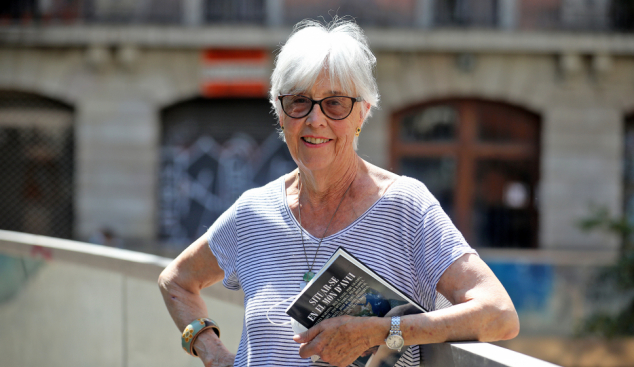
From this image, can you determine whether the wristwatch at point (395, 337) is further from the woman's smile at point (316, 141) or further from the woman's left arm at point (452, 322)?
the woman's smile at point (316, 141)

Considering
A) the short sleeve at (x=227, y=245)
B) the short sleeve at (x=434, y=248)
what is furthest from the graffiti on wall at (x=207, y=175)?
the short sleeve at (x=434, y=248)

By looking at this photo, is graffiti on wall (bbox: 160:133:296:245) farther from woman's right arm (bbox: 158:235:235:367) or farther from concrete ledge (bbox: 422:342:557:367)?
concrete ledge (bbox: 422:342:557:367)

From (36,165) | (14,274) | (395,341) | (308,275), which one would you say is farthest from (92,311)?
(36,165)

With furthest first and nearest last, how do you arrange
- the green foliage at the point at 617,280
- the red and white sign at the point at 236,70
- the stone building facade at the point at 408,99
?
the red and white sign at the point at 236,70 → the stone building facade at the point at 408,99 → the green foliage at the point at 617,280

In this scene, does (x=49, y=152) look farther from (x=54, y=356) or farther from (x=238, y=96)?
(x=54, y=356)

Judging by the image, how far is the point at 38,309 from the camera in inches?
151

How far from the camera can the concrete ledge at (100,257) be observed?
307 centimetres

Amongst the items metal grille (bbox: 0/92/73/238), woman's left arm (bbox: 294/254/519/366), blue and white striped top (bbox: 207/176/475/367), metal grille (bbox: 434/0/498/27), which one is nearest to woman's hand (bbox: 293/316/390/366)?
woman's left arm (bbox: 294/254/519/366)

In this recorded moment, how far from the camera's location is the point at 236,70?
12.2m

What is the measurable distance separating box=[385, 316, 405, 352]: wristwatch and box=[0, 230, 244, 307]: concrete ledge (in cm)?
141

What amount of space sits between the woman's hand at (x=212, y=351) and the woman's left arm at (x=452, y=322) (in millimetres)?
572

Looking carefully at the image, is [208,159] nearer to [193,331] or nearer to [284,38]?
[284,38]

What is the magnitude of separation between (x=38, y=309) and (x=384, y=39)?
30.1 ft

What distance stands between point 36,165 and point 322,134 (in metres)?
12.2
